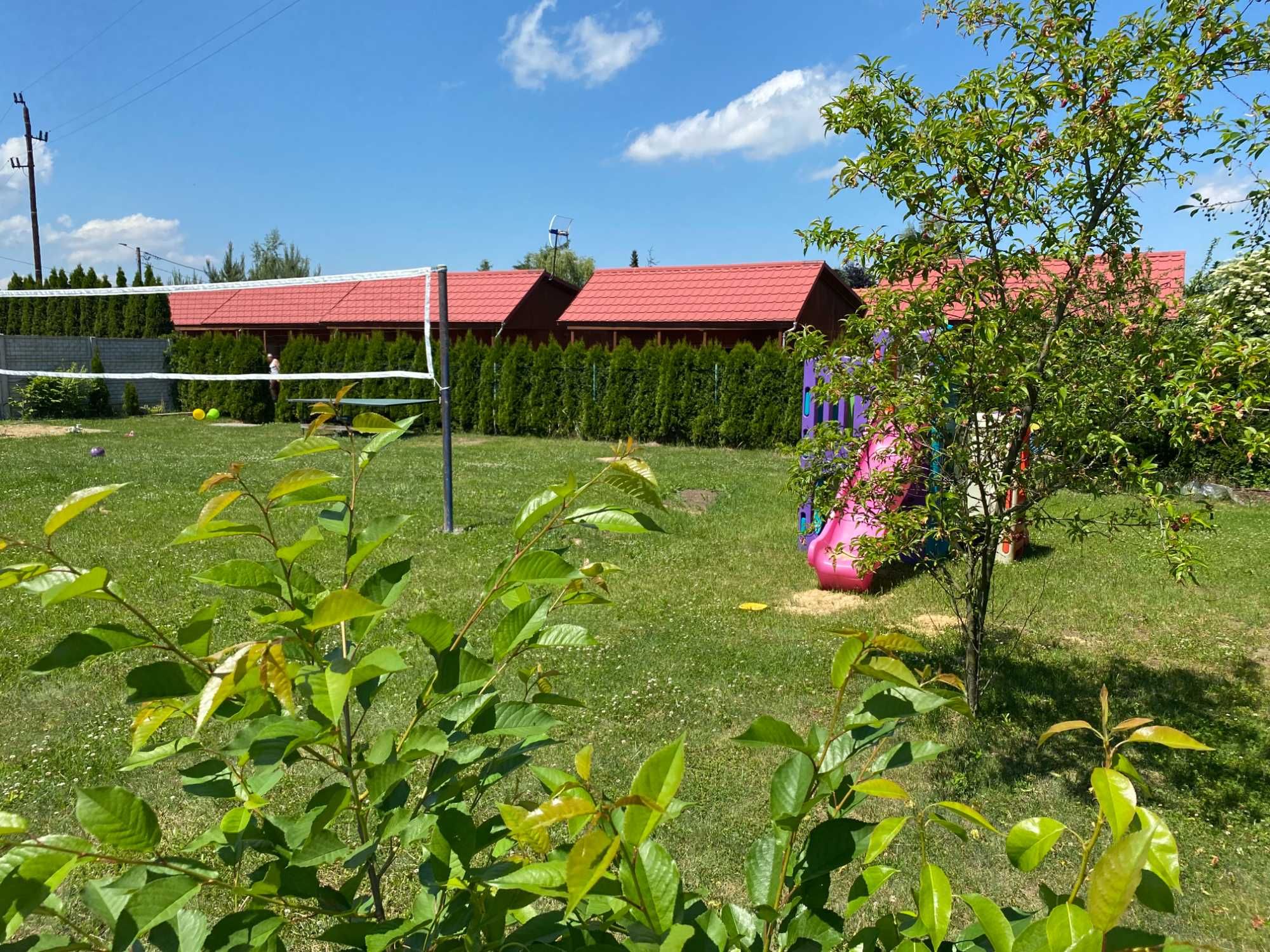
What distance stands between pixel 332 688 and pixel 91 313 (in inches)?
1021

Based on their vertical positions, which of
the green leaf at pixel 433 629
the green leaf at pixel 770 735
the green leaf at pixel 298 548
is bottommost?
the green leaf at pixel 770 735

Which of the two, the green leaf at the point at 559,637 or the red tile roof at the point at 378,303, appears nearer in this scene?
the green leaf at the point at 559,637

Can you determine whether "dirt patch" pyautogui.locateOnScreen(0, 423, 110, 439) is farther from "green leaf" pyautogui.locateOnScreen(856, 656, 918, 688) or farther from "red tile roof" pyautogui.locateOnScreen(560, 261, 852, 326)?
"green leaf" pyautogui.locateOnScreen(856, 656, 918, 688)

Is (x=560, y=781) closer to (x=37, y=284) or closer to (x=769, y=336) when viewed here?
(x=769, y=336)

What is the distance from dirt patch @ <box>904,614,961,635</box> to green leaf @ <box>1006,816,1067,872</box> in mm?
5002

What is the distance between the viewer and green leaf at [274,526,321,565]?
0.91 meters

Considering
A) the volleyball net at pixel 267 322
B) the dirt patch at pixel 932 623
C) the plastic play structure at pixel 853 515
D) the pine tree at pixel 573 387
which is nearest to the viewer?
the plastic play structure at pixel 853 515

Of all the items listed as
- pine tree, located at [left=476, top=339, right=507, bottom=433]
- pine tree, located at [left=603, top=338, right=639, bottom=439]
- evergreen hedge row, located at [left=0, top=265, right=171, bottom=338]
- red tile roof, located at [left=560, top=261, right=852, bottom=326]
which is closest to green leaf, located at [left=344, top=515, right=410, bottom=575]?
pine tree, located at [left=603, top=338, right=639, bottom=439]

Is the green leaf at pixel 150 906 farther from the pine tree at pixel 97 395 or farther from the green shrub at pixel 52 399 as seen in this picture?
the pine tree at pixel 97 395

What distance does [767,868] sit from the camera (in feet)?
3.16

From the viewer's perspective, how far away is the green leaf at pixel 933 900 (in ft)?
2.65

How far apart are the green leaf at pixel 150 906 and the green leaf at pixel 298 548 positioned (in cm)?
31

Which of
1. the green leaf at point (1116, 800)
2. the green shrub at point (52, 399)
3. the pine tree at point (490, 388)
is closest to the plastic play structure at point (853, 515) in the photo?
the green leaf at point (1116, 800)

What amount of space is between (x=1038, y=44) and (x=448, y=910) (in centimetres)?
386
